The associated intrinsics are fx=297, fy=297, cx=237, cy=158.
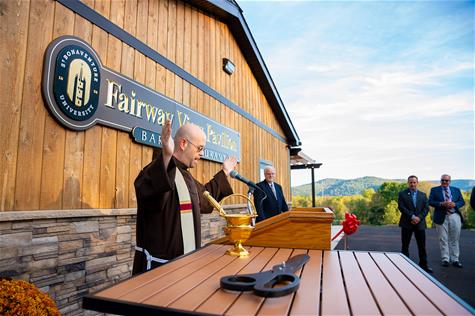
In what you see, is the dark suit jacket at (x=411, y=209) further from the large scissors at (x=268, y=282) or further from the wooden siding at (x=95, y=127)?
the large scissors at (x=268, y=282)

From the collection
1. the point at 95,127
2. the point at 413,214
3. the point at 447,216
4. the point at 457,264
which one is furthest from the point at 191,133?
the point at 457,264

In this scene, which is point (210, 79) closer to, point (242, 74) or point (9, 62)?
point (242, 74)

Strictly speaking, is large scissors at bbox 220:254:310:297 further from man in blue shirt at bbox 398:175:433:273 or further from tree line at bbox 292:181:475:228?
tree line at bbox 292:181:475:228

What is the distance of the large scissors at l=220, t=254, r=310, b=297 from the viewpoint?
93 cm

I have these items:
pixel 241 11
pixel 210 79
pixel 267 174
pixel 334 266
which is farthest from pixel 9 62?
pixel 241 11

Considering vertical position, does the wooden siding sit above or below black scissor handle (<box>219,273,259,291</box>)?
above

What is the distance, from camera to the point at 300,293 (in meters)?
0.97

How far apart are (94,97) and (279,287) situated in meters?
2.63

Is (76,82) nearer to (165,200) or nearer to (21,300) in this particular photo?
(165,200)

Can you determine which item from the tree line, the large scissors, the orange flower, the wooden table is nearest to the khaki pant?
the wooden table

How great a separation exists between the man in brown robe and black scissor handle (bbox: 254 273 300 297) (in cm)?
85

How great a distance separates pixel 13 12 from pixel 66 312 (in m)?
2.41

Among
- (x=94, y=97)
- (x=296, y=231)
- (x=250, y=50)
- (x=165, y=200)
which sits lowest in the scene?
(x=296, y=231)

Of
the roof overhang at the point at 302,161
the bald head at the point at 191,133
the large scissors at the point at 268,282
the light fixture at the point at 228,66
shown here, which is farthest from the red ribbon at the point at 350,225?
the roof overhang at the point at 302,161
